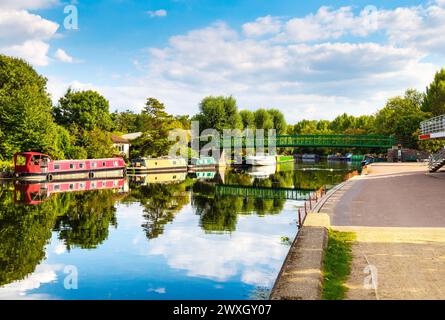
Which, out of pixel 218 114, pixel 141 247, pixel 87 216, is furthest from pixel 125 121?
pixel 141 247

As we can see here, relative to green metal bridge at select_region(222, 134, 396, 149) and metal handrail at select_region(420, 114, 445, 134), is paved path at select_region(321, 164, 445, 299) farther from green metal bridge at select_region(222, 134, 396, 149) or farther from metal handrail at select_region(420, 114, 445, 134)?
green metal bridge at select_region(222, 134, 396, 149)

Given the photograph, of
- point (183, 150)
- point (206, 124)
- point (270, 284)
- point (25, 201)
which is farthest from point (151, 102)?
point (270, 284)

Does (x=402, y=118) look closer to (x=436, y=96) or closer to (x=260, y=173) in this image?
(x=436, y=96)

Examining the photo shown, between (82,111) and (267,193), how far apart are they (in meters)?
57.4

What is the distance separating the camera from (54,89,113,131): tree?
3403 inches

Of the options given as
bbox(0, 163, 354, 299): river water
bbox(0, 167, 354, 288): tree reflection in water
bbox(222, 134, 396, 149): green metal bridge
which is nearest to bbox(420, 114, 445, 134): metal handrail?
bbox(0, 167, 354, 288): tree reflection in water

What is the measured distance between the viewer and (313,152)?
16025 centimetres

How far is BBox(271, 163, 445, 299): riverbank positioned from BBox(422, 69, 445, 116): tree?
79241 millimetres

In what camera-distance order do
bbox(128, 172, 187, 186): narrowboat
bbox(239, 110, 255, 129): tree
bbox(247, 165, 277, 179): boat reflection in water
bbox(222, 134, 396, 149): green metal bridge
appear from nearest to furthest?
1. bbox(128, 172, 187, 186): narrowboat
2. bbox(247, 165, 277, 179): boat reflection in water
3. bbox(222, 134, 396, 149): green metal bridge
4. bbox(239, 110, 255, 129): tree

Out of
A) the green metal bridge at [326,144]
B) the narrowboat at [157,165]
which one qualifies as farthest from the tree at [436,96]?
the narrowboat at [157,165]

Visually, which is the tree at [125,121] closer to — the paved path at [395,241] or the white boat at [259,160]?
the white boat at [259,160]

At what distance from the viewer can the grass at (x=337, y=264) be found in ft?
32.1

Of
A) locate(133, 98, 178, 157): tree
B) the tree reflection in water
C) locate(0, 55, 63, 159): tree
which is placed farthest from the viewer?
locate(133, 98, 178, 157): tree
